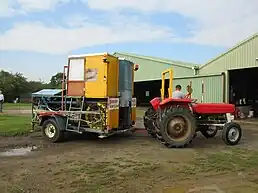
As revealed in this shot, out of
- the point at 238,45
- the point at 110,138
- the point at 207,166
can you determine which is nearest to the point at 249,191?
the point at 207,166

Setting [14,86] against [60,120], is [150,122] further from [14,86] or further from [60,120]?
[14,86]

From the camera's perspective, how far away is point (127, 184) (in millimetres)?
5828

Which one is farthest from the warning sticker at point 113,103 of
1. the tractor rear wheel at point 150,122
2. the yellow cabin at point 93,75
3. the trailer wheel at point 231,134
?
the trailer wheel at point 231,134

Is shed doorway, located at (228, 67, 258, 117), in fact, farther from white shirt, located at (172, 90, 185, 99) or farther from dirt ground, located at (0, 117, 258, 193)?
white shirt, located at (172, 90, 185, 99)

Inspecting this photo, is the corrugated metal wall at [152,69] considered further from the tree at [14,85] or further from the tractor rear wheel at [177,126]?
the tree at [14,85]

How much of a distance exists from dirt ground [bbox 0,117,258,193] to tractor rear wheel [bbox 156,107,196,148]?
32 centimetres

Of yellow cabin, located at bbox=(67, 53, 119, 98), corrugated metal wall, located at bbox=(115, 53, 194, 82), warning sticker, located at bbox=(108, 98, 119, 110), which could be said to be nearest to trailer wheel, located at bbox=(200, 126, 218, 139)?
warning sticker, located at bbox=(108, 98, 119, 110)

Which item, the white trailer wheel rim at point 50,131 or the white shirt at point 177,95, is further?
the white trailer wheel rim at point 50,131

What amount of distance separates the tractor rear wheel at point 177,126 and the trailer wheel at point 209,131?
56.8 inches

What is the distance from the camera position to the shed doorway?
25.7 m

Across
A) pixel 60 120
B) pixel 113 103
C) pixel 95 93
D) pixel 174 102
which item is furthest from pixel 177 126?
pixel 60 120

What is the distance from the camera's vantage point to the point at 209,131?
11617 millimetres

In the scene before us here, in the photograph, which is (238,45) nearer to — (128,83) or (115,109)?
(128,83)

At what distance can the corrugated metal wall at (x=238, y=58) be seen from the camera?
1966 centimetres
